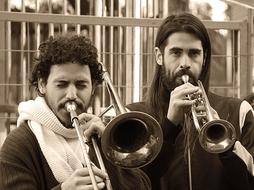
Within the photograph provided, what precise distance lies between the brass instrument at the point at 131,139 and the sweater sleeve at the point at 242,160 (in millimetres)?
362

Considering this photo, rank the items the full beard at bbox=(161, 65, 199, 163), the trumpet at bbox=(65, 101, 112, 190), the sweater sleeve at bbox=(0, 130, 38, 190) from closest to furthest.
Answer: the trumpet at bbox=(65, 101, 112, 190), the sweater sleeve at bbox=(0, 130, 38, 190), the full beard at bbox=(161, 65, 199, 163)

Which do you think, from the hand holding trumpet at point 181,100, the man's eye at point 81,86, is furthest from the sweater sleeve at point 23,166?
the hand holding trumpet at point 181,100

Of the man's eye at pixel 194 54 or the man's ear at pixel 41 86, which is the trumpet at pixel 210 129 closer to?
the man's eye at pixel 194 54

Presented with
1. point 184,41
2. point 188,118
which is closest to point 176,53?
point 184,41

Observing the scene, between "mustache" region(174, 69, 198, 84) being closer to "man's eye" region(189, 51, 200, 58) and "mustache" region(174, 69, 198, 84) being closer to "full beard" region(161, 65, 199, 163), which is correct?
"full beard" region(161, 65, 199, 163)

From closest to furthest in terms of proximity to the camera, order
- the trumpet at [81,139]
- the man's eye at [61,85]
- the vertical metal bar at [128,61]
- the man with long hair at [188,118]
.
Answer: the trumpet at [81,139], the man's eye at [61,85], the man with long hair at [188,118], the vertical metal bar at [128,61]

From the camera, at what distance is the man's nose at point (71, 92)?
3.37m

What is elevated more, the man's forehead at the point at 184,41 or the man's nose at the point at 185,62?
the man's forehead at the point at 184,41

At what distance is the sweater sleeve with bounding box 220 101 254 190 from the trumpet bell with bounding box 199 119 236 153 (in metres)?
0.05

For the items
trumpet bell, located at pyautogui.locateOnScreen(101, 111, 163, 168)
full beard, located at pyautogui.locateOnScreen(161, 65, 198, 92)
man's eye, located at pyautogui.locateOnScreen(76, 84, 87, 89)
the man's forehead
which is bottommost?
trumpet bell, located at pyautogui.locateOnScreen(101, 111, 163, 168)

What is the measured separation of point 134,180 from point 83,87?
469 mm

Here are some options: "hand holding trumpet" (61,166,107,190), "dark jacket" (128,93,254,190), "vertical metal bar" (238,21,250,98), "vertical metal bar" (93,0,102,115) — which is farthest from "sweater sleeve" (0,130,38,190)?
"vertical metal bar" (238,21,250,98)

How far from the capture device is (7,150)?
3.36m

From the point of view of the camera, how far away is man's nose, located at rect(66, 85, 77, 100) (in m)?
3.37
